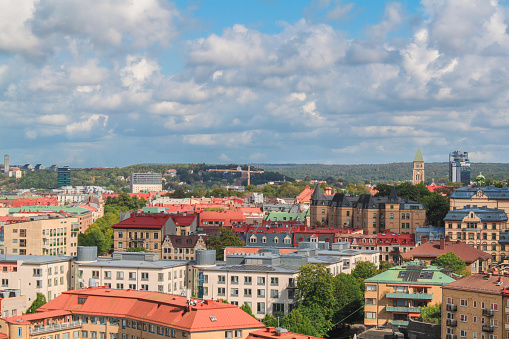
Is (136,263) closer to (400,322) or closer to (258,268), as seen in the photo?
(258,268)

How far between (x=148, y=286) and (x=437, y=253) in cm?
4694

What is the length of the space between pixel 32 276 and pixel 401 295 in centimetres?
4672

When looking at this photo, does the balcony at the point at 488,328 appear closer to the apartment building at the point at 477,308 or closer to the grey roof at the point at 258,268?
the apartment building at the point at 477,308

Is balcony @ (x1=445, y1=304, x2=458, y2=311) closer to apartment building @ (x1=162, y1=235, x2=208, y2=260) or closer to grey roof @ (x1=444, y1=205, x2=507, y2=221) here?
grey roof @ (x1=444, y1=205, x2=507, y2=221)

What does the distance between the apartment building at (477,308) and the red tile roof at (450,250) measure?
44807mm

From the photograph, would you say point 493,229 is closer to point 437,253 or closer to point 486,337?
point 437,253

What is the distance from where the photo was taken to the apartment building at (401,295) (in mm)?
84938

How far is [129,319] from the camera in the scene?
7412cm

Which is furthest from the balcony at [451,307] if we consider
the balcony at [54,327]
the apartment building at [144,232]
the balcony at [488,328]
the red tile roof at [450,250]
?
the apartment building at [144,232]

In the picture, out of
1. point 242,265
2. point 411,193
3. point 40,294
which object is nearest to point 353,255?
point 242,265

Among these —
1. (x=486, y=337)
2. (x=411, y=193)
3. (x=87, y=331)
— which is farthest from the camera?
(x=411, y=193)

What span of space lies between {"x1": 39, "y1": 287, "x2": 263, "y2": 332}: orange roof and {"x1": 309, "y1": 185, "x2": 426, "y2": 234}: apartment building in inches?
3242

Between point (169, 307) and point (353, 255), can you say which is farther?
point (353, 255)

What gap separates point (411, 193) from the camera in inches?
7239
